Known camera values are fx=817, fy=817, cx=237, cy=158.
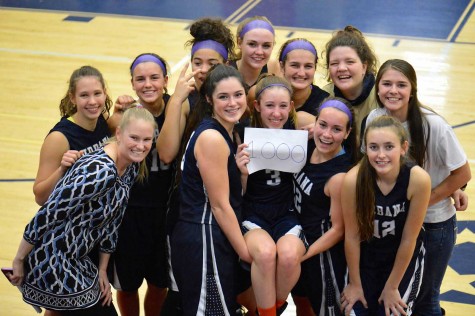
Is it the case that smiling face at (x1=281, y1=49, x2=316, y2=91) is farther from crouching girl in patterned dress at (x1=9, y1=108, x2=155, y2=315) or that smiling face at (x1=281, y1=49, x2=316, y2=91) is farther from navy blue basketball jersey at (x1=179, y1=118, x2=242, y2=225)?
crouching girl in patterned dress at (x1=9, y1=108, x2=155, y2=315)

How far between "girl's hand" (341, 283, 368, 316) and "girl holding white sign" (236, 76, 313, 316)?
0.97 feet

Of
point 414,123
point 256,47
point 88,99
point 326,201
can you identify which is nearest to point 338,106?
point 414,123

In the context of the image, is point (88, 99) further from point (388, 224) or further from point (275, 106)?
point (388, 224)

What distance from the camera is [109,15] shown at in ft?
41.7

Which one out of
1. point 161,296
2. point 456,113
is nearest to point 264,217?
point 161,296

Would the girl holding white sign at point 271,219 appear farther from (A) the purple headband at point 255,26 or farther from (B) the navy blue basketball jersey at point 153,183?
(A) the purple headband at point 255,26

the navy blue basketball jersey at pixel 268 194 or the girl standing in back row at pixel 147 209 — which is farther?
the girl standing in back row at pixel 147 209

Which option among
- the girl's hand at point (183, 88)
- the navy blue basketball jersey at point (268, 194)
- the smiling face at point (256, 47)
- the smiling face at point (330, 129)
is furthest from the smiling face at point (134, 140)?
the smiling face at point (256, 47)

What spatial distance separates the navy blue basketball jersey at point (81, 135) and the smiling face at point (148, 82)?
31cm

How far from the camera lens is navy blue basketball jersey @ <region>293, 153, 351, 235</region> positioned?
4352mm

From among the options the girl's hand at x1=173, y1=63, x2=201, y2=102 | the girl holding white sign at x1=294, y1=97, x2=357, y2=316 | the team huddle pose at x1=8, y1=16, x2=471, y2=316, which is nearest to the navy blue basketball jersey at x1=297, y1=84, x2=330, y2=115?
the team huddle pose at x1=8, y1=16, x2=471, y2=316

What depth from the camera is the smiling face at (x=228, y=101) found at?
4305 mm

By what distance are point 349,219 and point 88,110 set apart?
157cm

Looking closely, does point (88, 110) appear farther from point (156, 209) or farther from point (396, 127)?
point (396, 127)
